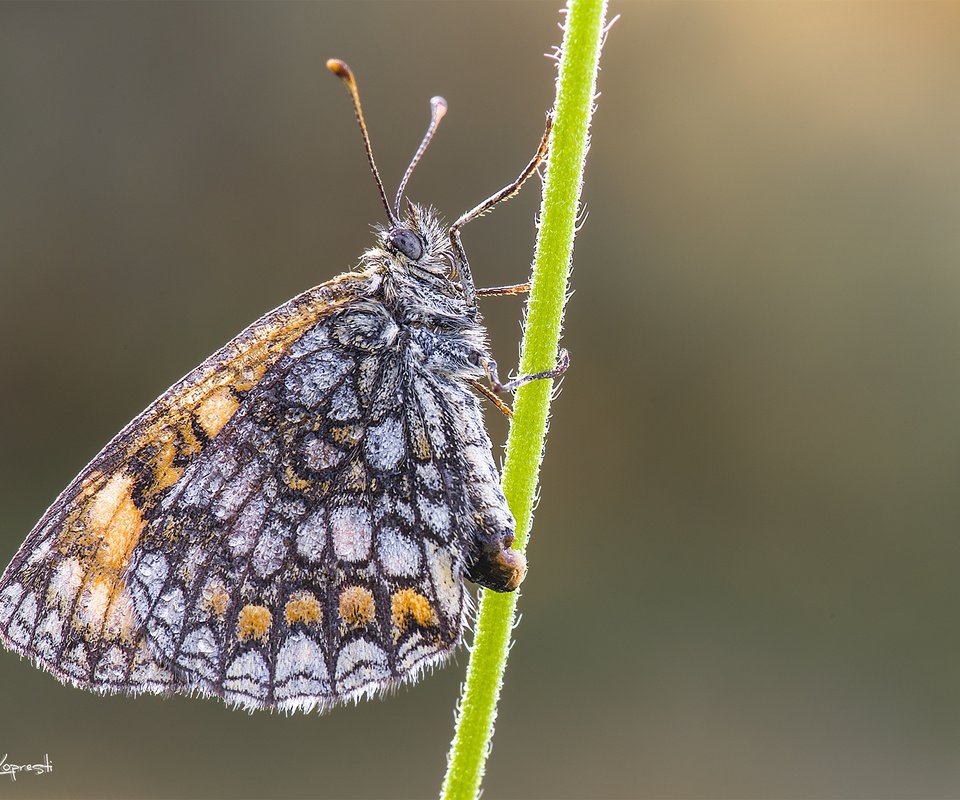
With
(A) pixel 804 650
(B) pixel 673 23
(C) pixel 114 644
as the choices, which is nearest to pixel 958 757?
(A) pixel 804 650

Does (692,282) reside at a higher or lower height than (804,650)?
higher

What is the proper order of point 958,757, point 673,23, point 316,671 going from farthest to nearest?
point 673,23, point 958,757, point 316,671

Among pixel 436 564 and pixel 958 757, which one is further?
pixel 958 757

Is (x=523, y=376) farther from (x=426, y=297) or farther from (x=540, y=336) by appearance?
(x=426, y=297)

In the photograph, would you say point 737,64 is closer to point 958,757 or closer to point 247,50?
point 247,50

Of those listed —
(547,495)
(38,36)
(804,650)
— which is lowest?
(804,650)

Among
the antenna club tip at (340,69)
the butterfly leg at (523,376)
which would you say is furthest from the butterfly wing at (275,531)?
the antenna club tip at (340,69)

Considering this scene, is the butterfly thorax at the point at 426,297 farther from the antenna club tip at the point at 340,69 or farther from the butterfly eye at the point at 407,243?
the antenna club tip at the point at 340,69
